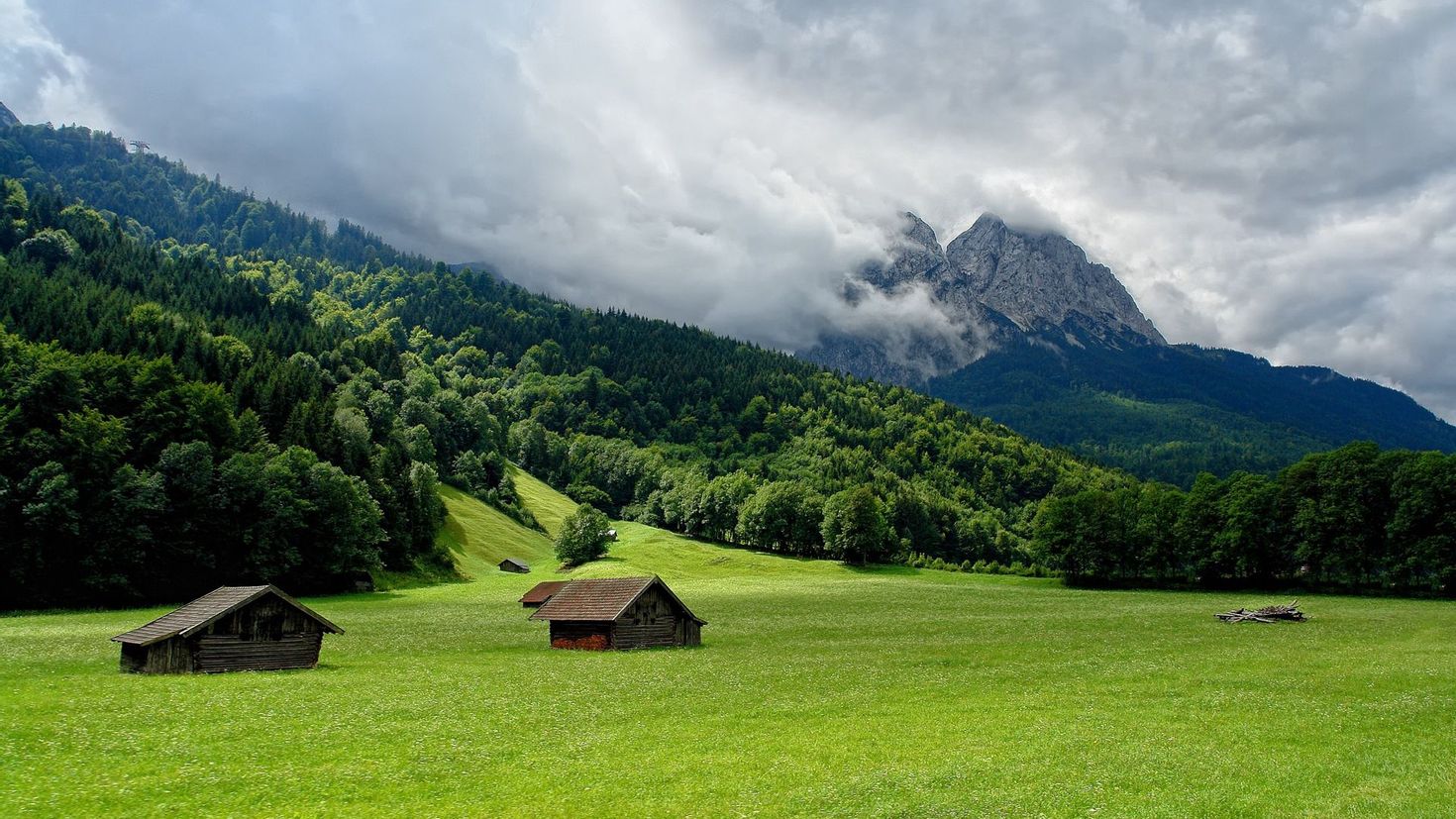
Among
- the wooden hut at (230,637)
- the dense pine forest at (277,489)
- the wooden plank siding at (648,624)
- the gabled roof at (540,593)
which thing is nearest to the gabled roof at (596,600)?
the wooden plank siding at (648,624)

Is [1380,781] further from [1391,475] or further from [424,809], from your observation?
[1391,475]

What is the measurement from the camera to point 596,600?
54250mm

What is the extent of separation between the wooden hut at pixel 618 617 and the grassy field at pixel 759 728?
2.39 meters

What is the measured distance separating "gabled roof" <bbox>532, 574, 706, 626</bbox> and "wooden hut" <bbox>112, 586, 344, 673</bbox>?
1453cm

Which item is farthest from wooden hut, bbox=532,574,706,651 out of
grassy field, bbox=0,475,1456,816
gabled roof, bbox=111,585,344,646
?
gabled roof, bbox=111,585,344,646

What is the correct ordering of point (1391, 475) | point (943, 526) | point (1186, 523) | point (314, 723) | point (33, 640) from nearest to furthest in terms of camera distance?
1. point (314, 723)
2. point (33, 640)
3. point (1391, 475)
4. point (1186, 523)
5. point (943, 526)

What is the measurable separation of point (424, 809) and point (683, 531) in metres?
174

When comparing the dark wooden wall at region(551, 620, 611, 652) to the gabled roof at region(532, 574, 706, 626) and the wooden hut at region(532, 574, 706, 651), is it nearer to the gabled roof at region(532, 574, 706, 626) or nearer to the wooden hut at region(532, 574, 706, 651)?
the wooden hut at region(532, 574, 706, 651)

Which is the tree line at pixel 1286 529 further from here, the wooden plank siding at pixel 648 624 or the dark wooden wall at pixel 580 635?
the dark wooden wall at pixel 580 635

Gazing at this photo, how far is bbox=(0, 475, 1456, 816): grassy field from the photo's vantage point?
62.8 feet

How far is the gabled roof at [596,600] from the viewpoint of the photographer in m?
52.3

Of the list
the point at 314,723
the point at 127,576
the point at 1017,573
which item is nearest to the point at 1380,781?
the point at 314,723

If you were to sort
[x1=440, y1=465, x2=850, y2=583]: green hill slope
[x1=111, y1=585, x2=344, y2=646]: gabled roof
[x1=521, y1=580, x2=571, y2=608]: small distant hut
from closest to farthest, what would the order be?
[x1=111, y1=585, x2=344, y2=646]: gabled roof → [x1=521, y1=580, x2=571, y2=608]: small distant hut → [x1=440, y1=465, x2=850, y2=583]: green hill slope

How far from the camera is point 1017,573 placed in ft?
479
